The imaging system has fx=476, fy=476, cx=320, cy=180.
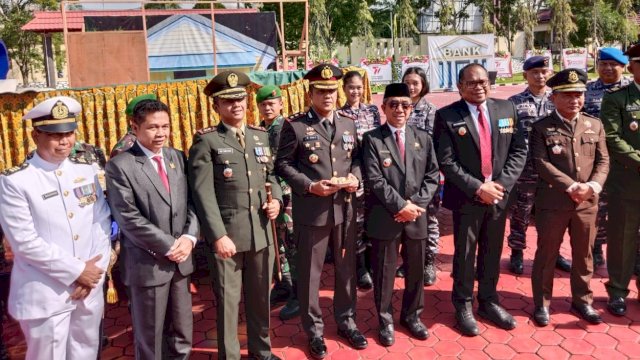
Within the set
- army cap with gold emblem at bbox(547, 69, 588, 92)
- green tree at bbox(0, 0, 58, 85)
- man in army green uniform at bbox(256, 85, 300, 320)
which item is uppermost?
green tree at bbox(0, 0, 58, 85)

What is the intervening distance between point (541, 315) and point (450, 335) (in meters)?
0.78

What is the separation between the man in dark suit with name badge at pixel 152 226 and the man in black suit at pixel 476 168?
205cm

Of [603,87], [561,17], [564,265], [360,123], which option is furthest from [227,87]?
[561,17]

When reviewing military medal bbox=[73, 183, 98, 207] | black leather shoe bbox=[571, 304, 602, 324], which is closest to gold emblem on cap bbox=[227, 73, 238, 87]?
military medal bbox=[73, 183, 98, 207]

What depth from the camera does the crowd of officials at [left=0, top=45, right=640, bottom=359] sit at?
2.69m

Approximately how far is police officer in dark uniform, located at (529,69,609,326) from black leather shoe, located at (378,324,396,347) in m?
1.23

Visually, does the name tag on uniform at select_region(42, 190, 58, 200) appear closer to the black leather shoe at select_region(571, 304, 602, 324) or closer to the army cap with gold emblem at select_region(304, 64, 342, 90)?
the army cap with gold emblem at select_region(304, 64, 342, 90)

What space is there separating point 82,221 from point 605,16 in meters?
47.5

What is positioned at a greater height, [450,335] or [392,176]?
[392,176]

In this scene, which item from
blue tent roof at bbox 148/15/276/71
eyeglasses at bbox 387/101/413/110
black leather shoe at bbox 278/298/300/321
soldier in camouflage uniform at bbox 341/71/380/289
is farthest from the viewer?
blue tent roof at bbox 148/15/276/71

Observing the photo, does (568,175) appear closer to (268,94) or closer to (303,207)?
(303,207)

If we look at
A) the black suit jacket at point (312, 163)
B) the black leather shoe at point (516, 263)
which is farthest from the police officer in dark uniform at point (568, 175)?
the black suit jacket at point (312, 163)

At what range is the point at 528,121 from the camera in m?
4.86

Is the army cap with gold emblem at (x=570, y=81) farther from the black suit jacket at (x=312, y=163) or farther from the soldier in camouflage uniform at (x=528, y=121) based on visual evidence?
the black suit jacket at (x=312, y=163)
